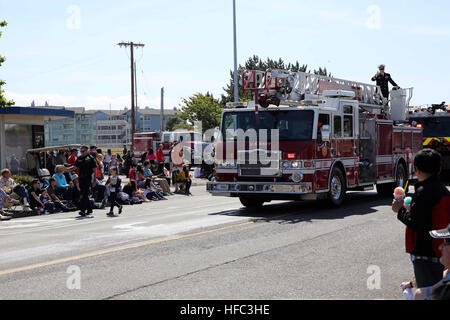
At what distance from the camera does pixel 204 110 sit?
61.0m

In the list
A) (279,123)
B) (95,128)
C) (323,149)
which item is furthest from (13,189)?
(95,128)

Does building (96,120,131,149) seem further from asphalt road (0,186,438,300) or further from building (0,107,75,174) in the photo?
asphalt road (0,186,438,300)

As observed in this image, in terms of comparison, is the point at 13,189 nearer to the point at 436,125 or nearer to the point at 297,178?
the point at 297,178

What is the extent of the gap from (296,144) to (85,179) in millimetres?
5650

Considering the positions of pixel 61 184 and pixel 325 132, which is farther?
pixel 61 184

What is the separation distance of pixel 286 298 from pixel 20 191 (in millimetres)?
12495

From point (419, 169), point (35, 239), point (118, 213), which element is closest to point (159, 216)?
point (118, 213)

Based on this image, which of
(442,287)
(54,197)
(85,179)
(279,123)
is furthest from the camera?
(54,197)

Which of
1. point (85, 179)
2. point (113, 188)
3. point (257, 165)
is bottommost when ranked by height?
point (113, 188)

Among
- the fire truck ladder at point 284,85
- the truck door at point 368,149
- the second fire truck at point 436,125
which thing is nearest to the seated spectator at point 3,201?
the fire truck ladder at point 284,85

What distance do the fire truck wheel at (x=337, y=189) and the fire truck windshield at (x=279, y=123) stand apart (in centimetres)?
162

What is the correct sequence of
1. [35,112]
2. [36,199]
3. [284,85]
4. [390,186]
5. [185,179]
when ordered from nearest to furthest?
[284,85] → [36,199] → [390,186] → [185,179] → [35,112]

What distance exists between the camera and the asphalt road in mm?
6660

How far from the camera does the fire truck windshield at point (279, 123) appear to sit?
1427cm
